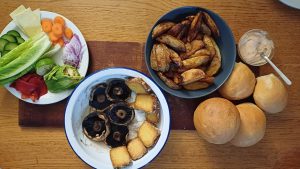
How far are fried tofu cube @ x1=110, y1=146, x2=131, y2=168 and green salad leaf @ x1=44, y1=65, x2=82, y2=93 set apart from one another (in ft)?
0.69

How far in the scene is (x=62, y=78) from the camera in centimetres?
97

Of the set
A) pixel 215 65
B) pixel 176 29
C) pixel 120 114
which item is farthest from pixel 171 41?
pixel 120 114

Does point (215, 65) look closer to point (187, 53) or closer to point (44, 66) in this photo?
point (187, 53)

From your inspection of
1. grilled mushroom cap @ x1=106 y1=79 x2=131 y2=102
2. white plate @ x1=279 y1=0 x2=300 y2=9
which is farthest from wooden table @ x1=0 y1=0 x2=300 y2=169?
grilled mushroom cap @ x1=106 y1=79 x2=131 y2=102

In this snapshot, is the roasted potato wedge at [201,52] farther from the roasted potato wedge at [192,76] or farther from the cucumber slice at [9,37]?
the cucumber slice at [9,37]

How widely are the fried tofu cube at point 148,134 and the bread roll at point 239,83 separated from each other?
0.71ft

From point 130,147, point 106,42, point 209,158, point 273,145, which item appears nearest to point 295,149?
point 273,145

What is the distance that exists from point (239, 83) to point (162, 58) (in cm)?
21

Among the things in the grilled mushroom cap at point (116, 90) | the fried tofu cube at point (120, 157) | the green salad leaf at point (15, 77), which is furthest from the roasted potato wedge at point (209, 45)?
the green salad leaf at point (15, 77)

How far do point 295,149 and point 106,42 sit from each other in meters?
0.64

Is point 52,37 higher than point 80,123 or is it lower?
higher

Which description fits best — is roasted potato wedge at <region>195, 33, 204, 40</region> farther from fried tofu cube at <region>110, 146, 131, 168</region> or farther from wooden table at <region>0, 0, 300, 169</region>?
fried tofu cube at <region>110, 146, 131, 168</region>

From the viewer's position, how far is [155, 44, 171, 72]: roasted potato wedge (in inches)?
37.7

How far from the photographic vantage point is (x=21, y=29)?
39.9 inches
